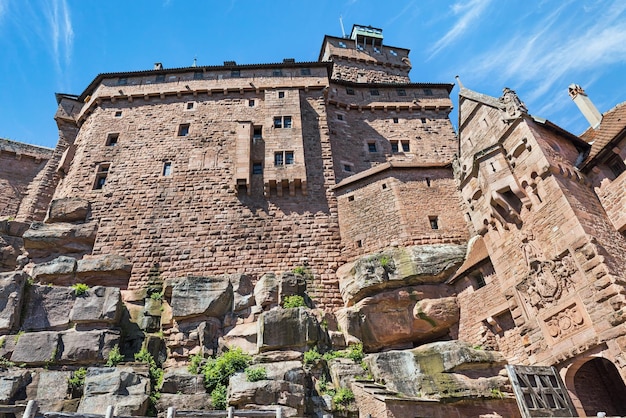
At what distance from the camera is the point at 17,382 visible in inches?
553

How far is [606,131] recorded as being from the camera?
16688 millimetres

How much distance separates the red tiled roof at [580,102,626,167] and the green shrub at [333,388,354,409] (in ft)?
40.8

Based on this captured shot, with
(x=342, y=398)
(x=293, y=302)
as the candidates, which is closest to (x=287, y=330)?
(x=293, y=302)

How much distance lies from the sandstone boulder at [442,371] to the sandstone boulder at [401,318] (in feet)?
5.44

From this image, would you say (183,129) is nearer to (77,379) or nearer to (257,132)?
(257,132)

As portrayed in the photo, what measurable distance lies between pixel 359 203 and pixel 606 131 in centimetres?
1108

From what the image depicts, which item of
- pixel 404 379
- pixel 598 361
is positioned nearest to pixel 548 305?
pixel 598 361

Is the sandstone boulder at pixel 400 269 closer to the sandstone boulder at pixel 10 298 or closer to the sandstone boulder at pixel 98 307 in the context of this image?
the sandstone boulder at pixel 98 307

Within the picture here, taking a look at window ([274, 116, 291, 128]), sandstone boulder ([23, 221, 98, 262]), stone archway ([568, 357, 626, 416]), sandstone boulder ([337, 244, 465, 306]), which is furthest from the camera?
window ([274, 116, 291, 128])

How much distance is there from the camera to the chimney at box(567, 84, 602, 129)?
21086 mm

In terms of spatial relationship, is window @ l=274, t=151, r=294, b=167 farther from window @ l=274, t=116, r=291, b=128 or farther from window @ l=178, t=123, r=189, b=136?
window @ l=178, t=123, r=189, b=136

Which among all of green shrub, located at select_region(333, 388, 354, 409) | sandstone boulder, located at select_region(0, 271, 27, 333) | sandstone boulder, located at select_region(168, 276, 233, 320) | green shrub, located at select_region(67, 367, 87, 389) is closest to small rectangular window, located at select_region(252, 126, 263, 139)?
sandstone boulder, located at select_region(168, 276, 233, 320)

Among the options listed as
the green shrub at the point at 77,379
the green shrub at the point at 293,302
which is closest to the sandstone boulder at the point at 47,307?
the green shrub at the point at 77,379

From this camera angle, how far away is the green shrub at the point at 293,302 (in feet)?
57.7
